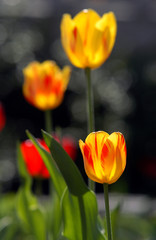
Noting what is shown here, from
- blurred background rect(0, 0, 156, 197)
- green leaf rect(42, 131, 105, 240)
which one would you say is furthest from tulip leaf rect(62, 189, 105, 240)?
blurred background rect(0, 0, 156, 197)

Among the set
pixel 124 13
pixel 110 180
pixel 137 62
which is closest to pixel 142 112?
pixel 137 62

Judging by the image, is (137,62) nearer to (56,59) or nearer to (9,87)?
(56,59)

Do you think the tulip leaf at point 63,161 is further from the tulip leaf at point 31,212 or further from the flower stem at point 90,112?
the tulip leaf at point 31,212

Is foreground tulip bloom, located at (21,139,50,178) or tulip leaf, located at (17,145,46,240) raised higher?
foreground tulip bloom, located at (21,139,50,178)

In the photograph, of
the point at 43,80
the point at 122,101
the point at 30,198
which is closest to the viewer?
the point at 30,198

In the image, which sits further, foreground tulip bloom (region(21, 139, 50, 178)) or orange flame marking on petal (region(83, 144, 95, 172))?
foreground tulip bloom (region(21, 139, 50, 178))

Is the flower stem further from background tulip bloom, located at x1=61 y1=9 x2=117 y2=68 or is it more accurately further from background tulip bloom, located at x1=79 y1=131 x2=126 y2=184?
background tulip bloom, located at x1=79 y1=131 x2=126 y2=184

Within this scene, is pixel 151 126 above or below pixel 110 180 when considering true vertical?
below
